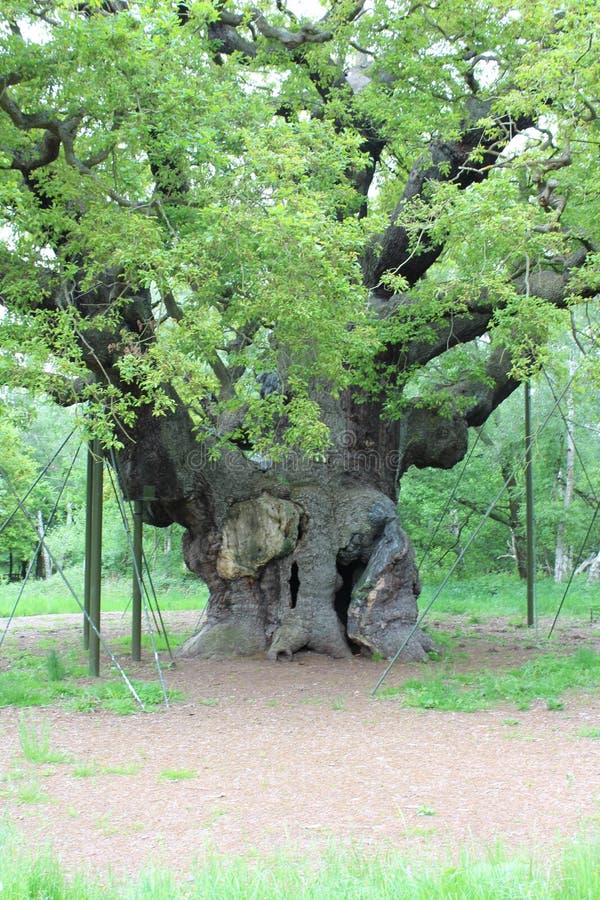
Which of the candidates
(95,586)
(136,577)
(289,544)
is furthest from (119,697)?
(289,544)

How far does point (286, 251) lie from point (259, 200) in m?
0.93

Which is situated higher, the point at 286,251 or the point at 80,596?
the point at 286,251

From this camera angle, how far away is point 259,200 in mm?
8266

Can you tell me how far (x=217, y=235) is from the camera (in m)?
7.90

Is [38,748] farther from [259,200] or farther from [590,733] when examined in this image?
[259,200]

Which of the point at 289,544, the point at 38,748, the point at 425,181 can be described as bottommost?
the point at 38,748

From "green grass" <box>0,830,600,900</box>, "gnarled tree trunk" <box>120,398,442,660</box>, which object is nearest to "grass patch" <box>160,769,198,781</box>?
"green grass" <box>0,830,600,900</box>

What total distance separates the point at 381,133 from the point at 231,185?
3.77m

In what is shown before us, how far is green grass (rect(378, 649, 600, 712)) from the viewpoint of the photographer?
28.0ft

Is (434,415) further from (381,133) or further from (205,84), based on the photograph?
(205,84)

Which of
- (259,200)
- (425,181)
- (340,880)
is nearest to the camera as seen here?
(340,880)

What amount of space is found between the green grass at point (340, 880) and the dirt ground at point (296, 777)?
0.32m

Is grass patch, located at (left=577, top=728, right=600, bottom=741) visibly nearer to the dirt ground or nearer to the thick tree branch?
the dirt ground

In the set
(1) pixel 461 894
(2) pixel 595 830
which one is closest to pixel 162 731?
(2) pixel 595 830
